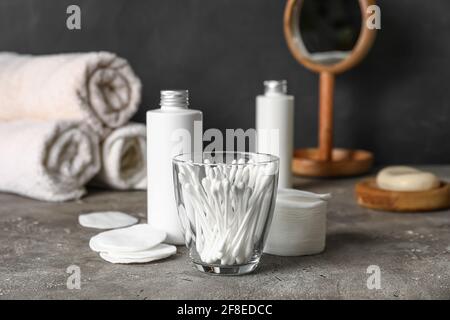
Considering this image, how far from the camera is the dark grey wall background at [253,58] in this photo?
4.77ft

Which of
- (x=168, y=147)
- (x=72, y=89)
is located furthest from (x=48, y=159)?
(x=168, y=147)

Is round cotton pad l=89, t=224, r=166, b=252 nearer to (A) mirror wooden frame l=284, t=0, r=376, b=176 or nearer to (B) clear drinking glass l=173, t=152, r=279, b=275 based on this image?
(B) clear drinking glass l=173, t=152, r=279, b=275

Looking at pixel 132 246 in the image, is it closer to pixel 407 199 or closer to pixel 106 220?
pixel 106 220

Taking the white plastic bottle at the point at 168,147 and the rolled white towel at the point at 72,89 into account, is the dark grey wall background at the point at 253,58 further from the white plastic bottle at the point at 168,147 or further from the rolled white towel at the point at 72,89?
the white plastic bottle at the point at 168,147

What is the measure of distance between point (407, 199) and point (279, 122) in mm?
273

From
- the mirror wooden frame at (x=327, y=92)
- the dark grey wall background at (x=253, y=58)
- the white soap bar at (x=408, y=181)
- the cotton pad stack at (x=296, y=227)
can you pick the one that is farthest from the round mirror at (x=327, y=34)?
the cotton pad stack at (x=296, y=227)

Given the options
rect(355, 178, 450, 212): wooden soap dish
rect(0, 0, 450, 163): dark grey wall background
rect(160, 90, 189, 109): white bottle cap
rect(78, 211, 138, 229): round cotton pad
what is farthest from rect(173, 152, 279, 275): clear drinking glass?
rect(0, 0, 450, 163): dark grey wall background

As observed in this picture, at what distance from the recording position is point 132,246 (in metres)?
0.80

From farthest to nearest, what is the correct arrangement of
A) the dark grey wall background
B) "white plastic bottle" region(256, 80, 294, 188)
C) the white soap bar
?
1. the dark grey wall background
2. "white plastic bottle" region(256, 80, 294, 188)
3. the white soap bar

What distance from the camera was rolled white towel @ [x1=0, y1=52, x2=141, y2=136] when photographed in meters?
1.20

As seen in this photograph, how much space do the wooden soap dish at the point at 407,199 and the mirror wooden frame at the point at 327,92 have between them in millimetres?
260

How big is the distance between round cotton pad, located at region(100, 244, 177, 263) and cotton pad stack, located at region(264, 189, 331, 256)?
0.13 meters
